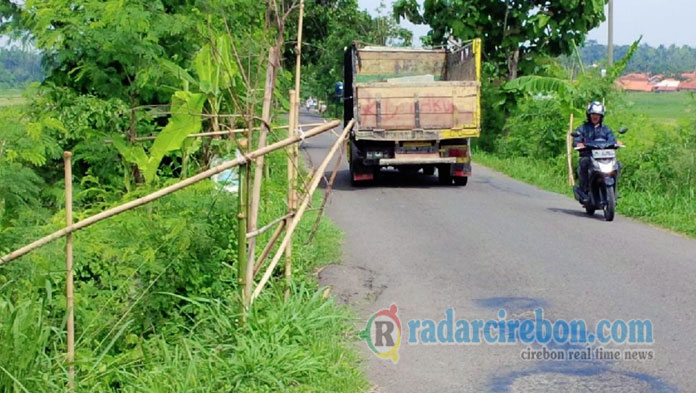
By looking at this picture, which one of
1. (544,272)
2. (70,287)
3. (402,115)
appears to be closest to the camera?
(70,287)

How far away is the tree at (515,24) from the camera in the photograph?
26219 mm

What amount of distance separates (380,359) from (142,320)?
1.75m

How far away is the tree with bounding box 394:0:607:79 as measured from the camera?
86.0 ft

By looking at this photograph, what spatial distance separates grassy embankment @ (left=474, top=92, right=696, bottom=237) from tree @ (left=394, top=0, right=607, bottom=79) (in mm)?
5642

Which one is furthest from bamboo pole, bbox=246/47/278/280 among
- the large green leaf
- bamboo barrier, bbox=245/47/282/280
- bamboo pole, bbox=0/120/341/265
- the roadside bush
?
the roadside bush

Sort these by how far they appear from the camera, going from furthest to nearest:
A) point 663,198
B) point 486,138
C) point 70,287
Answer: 1. point 486,138
2. point 663,198
3. point 70,287

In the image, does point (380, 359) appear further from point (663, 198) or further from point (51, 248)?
point (663, 198)

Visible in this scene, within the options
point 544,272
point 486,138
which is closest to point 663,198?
point 544,272

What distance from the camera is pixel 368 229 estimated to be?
495 inches

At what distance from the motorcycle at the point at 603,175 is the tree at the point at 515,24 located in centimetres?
1335

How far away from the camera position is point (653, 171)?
1608cm

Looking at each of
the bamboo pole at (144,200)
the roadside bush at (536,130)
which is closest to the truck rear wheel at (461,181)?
the roadside bush at (536,130)

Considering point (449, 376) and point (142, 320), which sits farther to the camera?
point (142, 320)

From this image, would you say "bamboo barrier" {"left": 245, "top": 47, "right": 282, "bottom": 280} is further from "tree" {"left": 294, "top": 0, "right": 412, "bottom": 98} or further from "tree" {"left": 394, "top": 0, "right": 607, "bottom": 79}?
"tree" {"left": 394, "top": 0, "right": 607, "bottom": 79}
